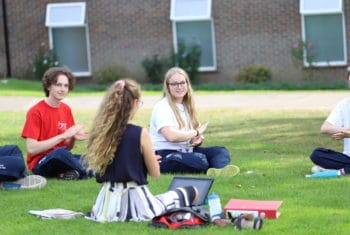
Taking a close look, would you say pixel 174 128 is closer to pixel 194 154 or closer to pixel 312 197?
pixel 194 154

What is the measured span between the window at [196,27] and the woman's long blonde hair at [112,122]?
22.2 metres

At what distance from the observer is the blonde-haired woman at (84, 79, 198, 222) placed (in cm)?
838

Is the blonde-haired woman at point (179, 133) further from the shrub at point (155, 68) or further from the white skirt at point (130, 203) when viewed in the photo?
the shrub at point (155, 68)

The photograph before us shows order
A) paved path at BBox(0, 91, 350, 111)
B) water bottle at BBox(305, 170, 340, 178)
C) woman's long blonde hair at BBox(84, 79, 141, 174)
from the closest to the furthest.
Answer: woman's long blonde hair at BBox(84, 79, 141, 174)
water bottle at BBox(305, 170, 340, 178)
paved path at BBox(0, 91, 350, 111)

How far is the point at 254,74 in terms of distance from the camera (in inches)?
1160

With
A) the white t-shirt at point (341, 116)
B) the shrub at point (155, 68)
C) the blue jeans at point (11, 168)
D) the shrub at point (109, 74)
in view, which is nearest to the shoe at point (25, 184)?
the blue jeans at point (11, 168)

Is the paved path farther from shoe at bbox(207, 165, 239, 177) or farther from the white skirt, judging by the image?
the white skirt

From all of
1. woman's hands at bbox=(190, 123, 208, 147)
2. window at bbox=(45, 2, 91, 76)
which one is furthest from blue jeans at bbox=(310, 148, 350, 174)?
window at bbox=(45, 2, 91, 76)

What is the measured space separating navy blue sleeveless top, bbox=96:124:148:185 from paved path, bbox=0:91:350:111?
12087 mm

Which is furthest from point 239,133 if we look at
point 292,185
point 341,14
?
point 341,14

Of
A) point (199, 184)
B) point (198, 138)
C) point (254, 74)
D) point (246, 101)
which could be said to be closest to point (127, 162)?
point (199, 184)

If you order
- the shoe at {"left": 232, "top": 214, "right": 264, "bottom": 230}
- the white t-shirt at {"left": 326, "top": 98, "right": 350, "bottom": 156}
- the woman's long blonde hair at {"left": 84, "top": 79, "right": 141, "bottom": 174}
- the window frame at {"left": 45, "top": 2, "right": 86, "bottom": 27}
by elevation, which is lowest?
the shoe at {"left": 232, "top": 214, "right": 264, "bottom": 230}

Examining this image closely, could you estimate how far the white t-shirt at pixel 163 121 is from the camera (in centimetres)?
1128

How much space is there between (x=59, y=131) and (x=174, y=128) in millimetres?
1279
